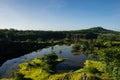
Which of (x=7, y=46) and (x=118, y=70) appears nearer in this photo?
(x=118, y=70)

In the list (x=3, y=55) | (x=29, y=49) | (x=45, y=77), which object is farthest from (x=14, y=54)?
(x=45, y=77)

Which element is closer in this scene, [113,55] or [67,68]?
[113,55]

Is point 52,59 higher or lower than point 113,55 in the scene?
lower

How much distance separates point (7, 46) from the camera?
186 metres

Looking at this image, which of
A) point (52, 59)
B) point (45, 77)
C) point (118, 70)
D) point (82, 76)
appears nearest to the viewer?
point (118, 70)

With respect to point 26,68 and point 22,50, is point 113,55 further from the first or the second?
point 22,50

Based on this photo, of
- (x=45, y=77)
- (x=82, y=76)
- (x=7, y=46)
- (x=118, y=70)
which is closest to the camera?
(x=118, y=70)

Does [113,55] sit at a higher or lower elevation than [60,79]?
higher

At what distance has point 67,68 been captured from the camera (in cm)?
11006

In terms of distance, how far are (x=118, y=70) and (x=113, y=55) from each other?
731 inches

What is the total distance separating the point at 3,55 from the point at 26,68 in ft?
227

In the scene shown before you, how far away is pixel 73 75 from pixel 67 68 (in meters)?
41.2

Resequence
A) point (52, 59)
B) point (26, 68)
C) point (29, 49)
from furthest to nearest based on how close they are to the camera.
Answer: point (29, 49) < point (52, 59) < point (26, 68)

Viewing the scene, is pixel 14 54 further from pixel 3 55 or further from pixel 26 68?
pixel 26 68
